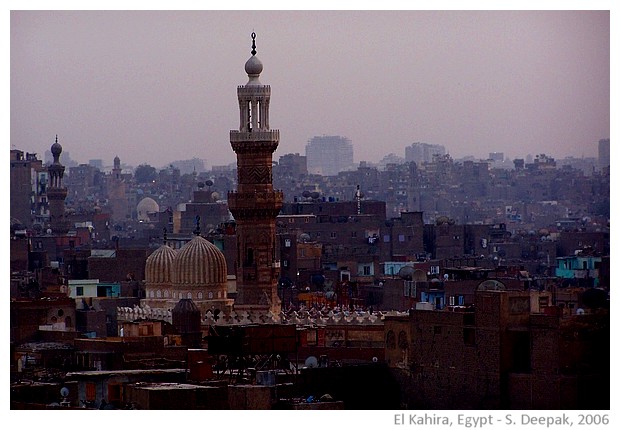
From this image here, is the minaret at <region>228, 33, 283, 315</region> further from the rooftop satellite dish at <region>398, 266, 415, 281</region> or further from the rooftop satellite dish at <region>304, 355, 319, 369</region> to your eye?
the rooftop satellite dish at <region>304, 355, 319, 369</region>

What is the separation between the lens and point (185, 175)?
321 feet

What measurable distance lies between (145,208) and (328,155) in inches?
697

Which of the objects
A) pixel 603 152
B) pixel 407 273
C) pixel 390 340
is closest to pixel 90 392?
pixel 390 340

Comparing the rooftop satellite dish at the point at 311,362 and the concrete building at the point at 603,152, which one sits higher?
the concrete building at the point at 603,152

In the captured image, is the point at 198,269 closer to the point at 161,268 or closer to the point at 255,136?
the point at 161,268

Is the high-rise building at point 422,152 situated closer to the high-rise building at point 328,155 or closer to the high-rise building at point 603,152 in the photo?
the high-rise building at point 328,155

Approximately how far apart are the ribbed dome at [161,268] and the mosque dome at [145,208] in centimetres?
4503

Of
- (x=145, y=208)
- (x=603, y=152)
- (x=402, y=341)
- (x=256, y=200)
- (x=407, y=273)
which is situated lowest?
(x=402, y=341)

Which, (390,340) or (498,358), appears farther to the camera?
(390,340)

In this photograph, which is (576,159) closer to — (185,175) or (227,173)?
(227,173)

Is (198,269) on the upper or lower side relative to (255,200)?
lower

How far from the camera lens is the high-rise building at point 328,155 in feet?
226

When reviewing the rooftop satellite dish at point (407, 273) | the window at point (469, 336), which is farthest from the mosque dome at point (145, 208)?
the window at point (469, 336)

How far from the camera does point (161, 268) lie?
163 ft
